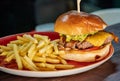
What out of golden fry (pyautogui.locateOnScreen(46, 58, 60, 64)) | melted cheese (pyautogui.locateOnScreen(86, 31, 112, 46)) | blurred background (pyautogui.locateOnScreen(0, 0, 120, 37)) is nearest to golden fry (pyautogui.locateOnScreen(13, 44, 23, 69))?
golden fry (pyautogui.locateOnScreen(46, 58, 60, 64))

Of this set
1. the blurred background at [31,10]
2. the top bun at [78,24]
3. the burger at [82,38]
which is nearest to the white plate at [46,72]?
the burger at [82,38]

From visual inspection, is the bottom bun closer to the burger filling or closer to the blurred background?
the burger filling

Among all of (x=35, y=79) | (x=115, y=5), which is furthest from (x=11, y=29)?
(x=35, y=79)

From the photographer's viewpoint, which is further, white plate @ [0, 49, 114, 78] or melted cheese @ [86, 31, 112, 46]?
melted cheese @ [86, 31, 112, 46]

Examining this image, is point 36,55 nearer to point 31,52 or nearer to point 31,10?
point 31,52

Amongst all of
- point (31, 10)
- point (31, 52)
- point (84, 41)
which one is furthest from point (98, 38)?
point (31, 10)

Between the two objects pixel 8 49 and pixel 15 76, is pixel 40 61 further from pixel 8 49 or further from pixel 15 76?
pixel 8 49

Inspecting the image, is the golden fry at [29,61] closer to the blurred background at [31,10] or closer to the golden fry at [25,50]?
the golden fry at [25,50]
